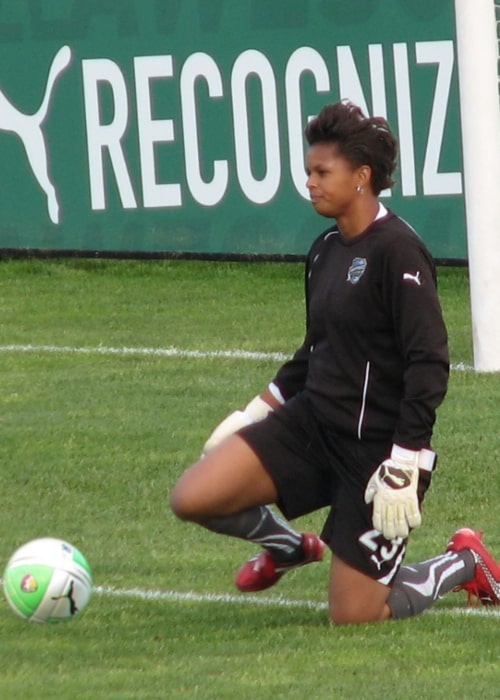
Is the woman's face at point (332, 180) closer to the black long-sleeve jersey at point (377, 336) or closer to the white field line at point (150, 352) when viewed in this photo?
the black long-sleeve jersey at point (377, 336)

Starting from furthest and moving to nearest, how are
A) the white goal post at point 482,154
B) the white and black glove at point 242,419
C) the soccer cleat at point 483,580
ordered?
the white goal post at point 482,154
the white and black glove at point 242,419
the soccer cleat at point 483,580

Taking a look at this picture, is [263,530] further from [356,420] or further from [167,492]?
[167,492]

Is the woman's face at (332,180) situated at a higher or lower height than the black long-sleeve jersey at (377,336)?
higher

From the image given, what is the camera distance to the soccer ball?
236 inches

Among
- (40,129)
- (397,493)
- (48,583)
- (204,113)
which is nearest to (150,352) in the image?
(204,113)

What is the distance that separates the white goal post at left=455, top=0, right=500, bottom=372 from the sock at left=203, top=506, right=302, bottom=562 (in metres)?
4.45

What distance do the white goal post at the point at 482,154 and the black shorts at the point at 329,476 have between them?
4.47m

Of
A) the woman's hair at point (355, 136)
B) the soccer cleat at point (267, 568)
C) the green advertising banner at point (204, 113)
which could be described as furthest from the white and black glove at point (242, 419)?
the green advertising banner at point (204, 113)

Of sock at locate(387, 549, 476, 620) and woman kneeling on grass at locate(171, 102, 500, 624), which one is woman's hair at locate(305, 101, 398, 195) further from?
sock at locate(387, 549, 476, 620)

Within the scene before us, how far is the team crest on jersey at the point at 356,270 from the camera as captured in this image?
20.2 feet

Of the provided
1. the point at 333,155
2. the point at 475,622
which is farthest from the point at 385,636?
the point at 333,155

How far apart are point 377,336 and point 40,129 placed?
8861mm

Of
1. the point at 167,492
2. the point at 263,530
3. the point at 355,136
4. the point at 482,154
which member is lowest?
the point at 167,492

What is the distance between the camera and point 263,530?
6.48 m
